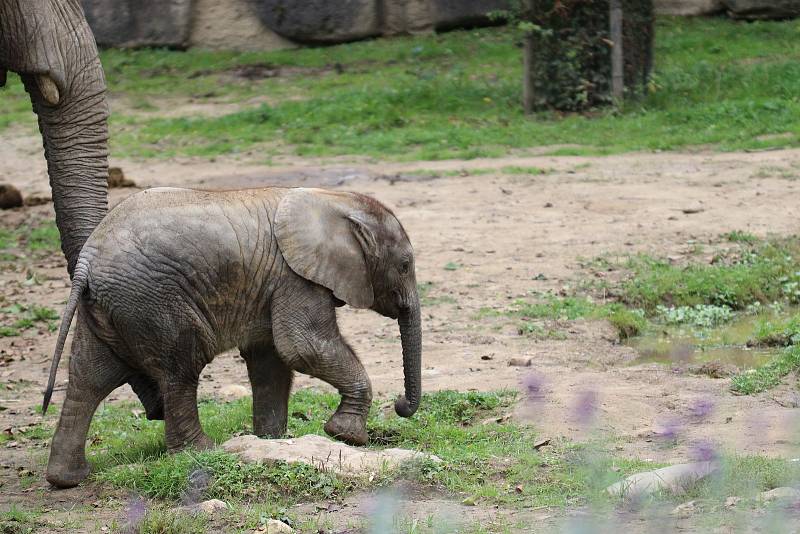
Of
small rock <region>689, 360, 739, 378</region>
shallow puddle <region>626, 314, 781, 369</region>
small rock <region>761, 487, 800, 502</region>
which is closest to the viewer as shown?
small rock <region>761, 487, 800, 502</region>

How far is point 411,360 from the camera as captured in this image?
648 cm

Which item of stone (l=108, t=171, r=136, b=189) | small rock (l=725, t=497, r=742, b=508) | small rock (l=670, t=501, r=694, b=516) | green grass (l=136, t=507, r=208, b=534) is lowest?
stone (l=108, t=171, r=136, b=189)

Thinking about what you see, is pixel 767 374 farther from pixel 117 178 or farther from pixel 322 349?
pixel 117 178

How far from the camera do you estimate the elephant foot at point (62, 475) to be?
234 inches

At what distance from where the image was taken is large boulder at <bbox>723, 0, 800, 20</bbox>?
1906cm

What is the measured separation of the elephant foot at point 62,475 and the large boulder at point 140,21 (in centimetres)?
1581

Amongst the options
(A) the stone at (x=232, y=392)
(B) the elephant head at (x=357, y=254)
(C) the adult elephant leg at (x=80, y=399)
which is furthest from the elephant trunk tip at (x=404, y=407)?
(A) the stone at (x=232, y=392)

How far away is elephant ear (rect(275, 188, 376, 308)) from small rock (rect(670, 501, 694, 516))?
1.95 m

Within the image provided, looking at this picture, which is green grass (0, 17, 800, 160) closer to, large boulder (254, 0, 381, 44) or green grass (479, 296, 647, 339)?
large boulder (254, 0, 381, 44)

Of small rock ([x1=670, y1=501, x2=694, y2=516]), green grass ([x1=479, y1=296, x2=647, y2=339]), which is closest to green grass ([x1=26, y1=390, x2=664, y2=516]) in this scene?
small rock ([x1=670, y1=501, x2=694, y2=516])

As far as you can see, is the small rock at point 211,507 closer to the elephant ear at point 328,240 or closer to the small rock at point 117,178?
the elephant ear at point 328,240

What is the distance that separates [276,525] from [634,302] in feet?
16.9

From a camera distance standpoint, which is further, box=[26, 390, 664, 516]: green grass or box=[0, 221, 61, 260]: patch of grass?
box=[0, 221, 61, 260]: patch of grass

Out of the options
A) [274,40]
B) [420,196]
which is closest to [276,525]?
[420,196]
